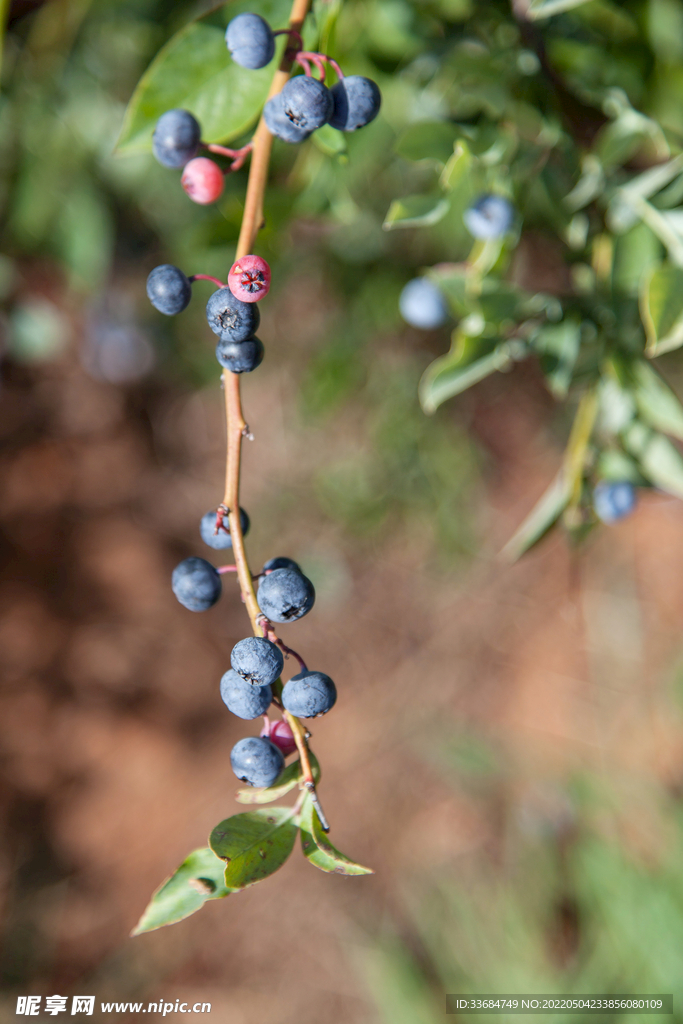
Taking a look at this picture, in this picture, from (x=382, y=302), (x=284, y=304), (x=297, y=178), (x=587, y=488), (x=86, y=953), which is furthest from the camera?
(x=86, y=953)

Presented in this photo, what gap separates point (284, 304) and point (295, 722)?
261cm

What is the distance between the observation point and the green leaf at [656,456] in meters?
1.20

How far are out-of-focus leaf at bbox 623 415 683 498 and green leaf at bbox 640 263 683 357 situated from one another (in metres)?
0.27

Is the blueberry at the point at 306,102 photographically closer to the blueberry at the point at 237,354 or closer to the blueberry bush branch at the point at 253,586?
the blueberry bush branch at the point at 253,586

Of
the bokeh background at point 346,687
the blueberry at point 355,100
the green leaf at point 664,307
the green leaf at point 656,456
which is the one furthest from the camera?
the bokeh background at point 346,687

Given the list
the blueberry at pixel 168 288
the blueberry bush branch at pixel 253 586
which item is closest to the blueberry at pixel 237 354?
the blueberry bush branch at pixel 253 586

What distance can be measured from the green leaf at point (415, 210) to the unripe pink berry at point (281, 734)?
2.32ft

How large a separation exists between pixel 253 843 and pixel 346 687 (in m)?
2.87

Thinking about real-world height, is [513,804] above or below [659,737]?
below

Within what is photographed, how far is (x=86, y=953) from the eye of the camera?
130 inches

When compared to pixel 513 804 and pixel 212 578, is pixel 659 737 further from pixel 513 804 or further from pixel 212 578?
pixel 212 578

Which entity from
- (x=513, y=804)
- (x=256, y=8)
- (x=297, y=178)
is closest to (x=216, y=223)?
(x=297, y=178)

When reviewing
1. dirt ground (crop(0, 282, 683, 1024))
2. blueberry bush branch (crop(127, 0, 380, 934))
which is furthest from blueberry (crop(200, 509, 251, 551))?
dirt ground (crop(0, 282, 683, 1024))

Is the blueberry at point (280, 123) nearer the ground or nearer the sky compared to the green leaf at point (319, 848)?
nearer the sky
